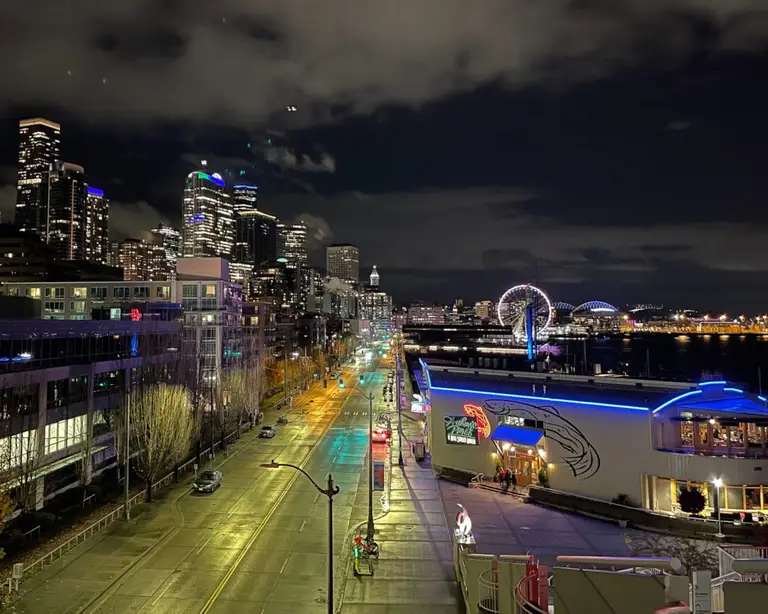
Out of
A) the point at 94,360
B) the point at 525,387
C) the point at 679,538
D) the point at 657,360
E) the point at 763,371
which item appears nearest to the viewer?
the point at 679,538

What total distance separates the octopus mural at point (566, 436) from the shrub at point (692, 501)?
4639 mm

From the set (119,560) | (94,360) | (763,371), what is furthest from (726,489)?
(763,371)

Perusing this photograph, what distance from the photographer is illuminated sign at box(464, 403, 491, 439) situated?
37.1 meters

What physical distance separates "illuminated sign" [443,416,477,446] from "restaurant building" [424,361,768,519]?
69mm

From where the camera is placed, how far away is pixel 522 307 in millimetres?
127562

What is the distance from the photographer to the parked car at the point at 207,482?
3478 cm

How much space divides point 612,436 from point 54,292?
256 ft

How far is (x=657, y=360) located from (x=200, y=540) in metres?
174

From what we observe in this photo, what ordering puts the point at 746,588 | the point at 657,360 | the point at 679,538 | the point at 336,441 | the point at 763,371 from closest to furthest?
the point at 746,588 → the point at 679,538 → the point at 336,441 → the point at 763,371 → the point at 657,360

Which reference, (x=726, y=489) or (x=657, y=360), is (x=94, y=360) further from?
(x=657, y=360)

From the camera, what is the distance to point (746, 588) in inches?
374

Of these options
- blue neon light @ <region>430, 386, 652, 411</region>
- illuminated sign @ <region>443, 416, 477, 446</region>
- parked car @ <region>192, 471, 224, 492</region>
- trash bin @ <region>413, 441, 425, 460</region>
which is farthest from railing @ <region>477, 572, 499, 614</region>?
trash bin @ <region>413, 441, 425, 460</region>

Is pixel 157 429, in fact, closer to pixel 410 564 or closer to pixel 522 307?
pixel 410 564

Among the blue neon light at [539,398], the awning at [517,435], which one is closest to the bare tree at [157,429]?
the blue neon light at [539,398]
